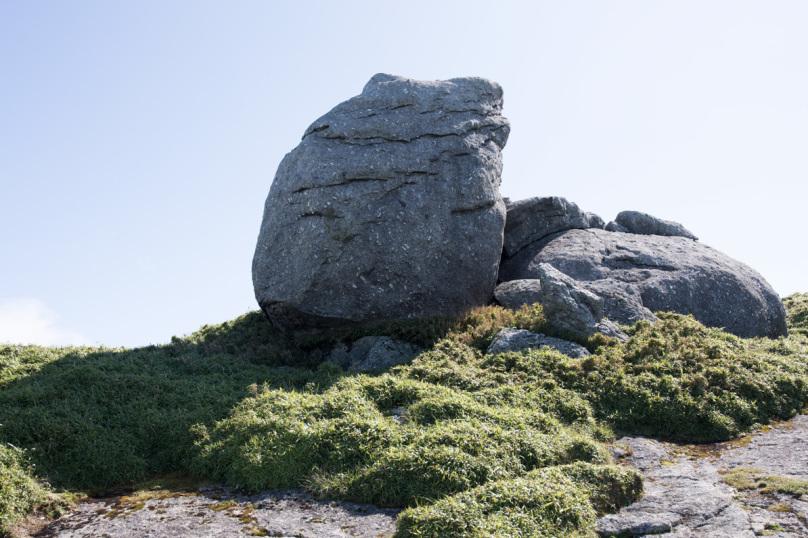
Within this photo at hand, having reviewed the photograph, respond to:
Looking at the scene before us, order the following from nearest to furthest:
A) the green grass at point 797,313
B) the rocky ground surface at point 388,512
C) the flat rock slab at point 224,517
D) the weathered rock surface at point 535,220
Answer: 1. the rocky ground surface at point 388,512
2. the flat rock slab at point 224,517
3. the green grass at point 797,313
4. the weathered rock surface at point 535,220

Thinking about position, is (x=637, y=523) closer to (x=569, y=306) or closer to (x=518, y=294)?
(x=569, y=306)

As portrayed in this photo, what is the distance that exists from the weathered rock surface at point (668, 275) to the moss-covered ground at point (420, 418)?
3.40 metres

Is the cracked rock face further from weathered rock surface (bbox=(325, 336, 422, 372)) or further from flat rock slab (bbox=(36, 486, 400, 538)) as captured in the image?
flat rock slab (bbox=(36, 486, 400, 538))

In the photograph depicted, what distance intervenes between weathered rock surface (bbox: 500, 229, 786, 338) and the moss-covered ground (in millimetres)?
3404

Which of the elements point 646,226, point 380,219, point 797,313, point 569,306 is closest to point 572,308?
point 569,306

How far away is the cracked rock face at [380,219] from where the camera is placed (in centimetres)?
2048

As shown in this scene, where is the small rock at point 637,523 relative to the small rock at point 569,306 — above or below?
below

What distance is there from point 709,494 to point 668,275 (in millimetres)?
15101

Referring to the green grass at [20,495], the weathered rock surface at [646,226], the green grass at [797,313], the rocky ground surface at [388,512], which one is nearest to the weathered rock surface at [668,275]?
the green grass at [797,313]

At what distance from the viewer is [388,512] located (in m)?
9.48

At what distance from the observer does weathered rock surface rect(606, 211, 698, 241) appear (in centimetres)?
2877

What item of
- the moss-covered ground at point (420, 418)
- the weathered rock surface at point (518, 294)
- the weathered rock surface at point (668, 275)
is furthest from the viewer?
the weathered rock surface at point (668, 275)

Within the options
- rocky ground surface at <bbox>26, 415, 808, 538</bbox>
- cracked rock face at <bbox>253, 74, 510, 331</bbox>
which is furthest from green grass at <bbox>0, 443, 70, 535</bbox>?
cracked rock face at <bbox>253, 74, 510, 331</bbox>

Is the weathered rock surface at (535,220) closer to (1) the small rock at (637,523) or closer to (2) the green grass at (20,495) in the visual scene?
(1) the small rock at (637,523)
